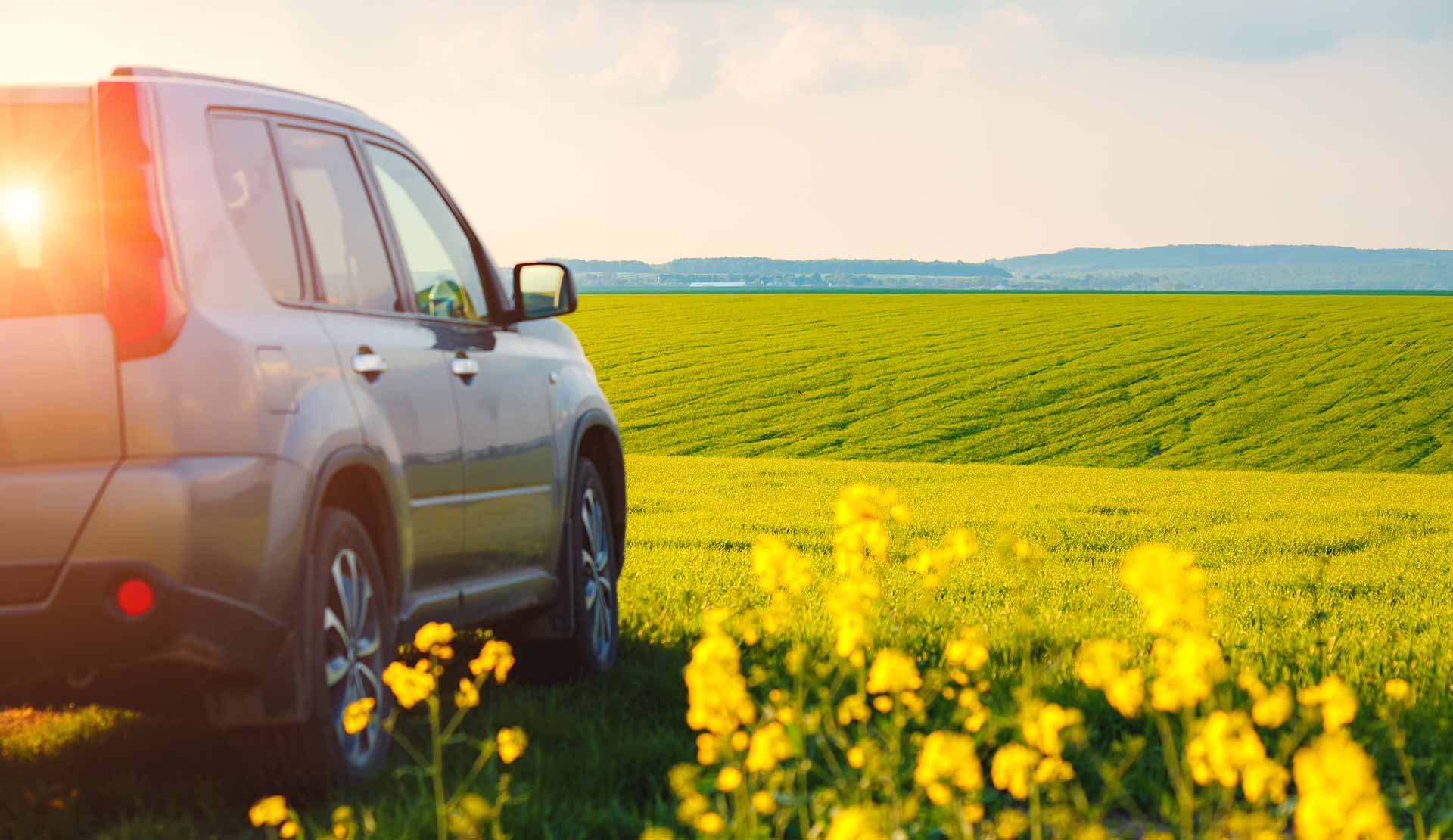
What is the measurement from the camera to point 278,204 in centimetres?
475

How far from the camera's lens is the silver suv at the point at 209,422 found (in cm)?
397

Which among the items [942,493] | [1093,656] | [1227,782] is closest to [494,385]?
[1093,656]

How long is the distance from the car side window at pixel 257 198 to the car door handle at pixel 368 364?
246 mm

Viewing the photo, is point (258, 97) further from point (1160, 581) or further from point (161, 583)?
point (1160, 581)

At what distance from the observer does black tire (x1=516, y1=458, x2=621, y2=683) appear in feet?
21.3

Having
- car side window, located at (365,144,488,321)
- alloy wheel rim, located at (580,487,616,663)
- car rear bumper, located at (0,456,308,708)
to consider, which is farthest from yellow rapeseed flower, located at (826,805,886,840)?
alloy wheel rim, located at (580,487,616,663)

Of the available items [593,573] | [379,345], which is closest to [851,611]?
[379,345]

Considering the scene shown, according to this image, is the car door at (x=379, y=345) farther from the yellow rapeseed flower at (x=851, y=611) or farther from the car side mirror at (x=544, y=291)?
the yellow rapeseed flower at (x=851, y=611)

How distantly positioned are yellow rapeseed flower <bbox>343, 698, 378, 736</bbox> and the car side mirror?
2.16m

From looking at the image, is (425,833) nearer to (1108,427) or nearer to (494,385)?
(494,385)

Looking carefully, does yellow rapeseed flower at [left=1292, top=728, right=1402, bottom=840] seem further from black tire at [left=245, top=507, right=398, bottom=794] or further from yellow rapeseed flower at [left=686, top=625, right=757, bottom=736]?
black tire at [left=245, top=507, right=398, bottom=794]

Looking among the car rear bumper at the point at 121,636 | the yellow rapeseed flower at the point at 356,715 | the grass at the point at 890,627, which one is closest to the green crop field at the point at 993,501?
the grass at the point at 890,627

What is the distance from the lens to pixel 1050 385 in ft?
137

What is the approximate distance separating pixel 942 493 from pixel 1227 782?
769 inches
